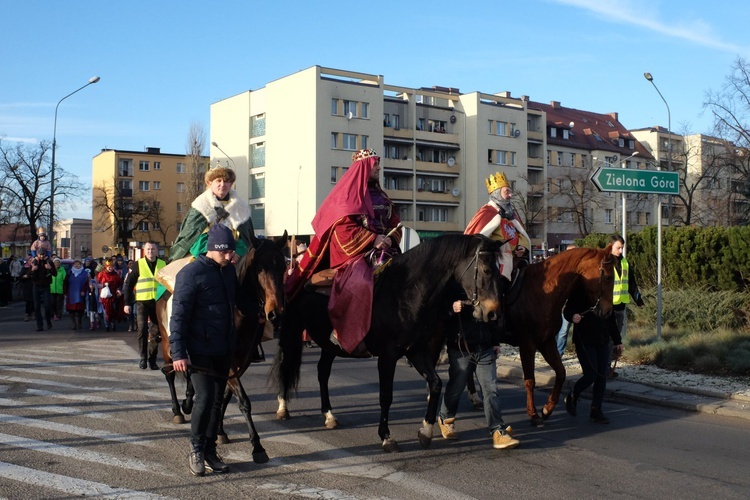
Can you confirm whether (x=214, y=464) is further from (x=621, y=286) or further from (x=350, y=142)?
(x=350, y=142)

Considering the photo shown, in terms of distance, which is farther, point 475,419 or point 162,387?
point 162,387

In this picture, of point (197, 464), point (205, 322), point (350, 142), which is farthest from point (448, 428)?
point (350, 142)

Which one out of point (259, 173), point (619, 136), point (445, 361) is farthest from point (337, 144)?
point (445, 361)

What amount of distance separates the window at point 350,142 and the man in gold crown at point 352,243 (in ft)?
182

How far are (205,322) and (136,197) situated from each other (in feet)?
291

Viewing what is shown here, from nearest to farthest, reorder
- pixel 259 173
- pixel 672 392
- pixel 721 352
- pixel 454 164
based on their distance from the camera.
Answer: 1. pixel 672 392
2. pixel 721 352
3. pixel 259 173
4. pixel 454 164

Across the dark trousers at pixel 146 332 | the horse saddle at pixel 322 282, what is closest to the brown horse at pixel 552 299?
the horse saddle at pixel 322 282

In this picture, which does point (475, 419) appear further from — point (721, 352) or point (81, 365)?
point (81, 365)

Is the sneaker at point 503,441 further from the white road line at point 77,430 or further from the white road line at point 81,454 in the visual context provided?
the white road line at point 77,430

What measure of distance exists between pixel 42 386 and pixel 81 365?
7.96ft

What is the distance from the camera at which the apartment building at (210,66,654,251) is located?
62.4 meters

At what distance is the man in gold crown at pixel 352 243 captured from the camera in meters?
7.49

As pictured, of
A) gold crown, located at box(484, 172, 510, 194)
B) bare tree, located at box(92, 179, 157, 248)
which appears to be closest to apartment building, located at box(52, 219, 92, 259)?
bare tree, located at box(92, 179, 157, 248)

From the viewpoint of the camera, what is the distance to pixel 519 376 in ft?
41.9
